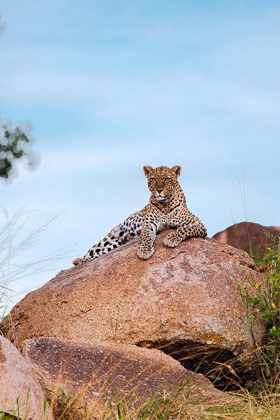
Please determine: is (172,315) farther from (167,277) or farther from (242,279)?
(242,279)

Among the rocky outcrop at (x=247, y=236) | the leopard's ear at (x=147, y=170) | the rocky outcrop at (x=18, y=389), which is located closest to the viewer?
the rocky outcrop at (x=18, y=389)

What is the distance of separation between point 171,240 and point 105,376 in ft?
7.79

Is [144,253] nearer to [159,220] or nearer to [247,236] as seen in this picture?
[159,220]

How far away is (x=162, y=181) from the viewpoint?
955 cm

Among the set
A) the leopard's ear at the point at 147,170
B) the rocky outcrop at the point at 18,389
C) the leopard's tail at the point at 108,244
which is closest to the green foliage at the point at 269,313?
the leopard's ear at the point at 147,170

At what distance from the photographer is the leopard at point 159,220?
28.6 feet

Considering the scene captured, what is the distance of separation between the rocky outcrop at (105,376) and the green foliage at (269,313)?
104 cm

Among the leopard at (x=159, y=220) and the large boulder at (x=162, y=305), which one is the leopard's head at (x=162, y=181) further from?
the large boulder at (x=162, y=305)

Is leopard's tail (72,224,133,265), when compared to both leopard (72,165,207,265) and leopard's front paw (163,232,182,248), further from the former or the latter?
leopard's front paw (163,232,182,248)

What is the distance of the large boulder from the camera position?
7734mm

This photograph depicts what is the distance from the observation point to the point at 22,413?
17.5ft

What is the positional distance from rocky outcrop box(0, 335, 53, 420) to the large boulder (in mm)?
1894

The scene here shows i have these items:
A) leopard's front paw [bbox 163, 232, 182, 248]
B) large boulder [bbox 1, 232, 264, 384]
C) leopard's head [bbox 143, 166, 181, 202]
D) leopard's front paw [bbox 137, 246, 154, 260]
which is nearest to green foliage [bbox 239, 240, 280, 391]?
large boulder [bbox 1, 232, 264, 384]

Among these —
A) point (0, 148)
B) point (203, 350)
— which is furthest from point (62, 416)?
point (0, 148)
